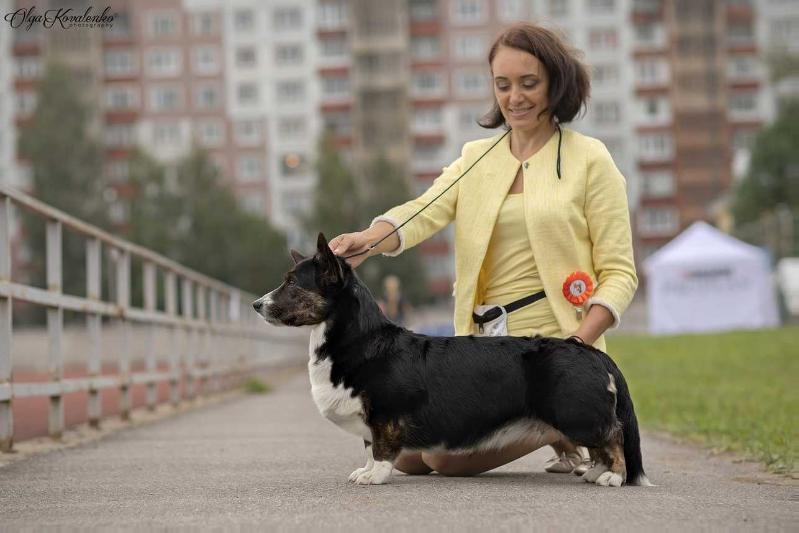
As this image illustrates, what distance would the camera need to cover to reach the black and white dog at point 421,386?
5.49 metres

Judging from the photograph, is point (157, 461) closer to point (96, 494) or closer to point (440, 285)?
point (96, 494)

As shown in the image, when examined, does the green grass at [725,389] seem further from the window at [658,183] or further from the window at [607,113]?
the window at [607,113]

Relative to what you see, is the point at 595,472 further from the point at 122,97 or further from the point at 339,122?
the point at 122,97

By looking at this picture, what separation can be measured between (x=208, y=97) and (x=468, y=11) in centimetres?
1865

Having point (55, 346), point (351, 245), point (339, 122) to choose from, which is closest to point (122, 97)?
point (339, 122)

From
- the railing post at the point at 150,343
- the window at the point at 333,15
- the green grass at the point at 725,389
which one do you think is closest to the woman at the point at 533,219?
the green grass at the point at 725,389

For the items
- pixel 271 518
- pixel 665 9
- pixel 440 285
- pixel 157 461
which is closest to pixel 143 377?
pixel 157 461

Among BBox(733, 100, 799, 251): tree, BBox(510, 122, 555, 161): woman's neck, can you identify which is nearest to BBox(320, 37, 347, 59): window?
BBox(733, 100, 799, 251): tree

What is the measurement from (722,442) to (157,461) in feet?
12.1

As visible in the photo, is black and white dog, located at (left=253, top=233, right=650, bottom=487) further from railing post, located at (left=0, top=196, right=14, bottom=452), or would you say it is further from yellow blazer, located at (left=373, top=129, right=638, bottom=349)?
railing post, located at (left=0, top=196, right=14, bottom=452)

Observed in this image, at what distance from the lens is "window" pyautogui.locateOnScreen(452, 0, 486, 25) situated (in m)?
89.8

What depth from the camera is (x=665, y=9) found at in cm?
8881

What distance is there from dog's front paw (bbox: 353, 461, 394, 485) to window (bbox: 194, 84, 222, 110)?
293 feet

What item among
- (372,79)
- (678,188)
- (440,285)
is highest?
(372,79)
